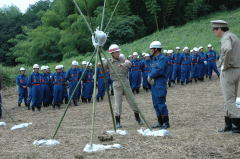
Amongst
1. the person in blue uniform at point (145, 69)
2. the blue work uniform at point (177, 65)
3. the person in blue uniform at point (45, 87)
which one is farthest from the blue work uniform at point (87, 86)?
the blue work uniform at point (177, 65)

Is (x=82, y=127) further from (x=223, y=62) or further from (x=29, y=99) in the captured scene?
(x=29, y=99)

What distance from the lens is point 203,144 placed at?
20.2 ft

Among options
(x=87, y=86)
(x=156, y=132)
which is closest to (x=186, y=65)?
(x=87, y=86)

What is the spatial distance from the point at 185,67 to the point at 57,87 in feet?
24.4

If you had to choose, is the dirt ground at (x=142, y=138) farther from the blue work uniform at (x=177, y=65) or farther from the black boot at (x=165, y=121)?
the blue work uniform at (x=177, y=65)

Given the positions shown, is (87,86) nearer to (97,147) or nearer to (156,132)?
(156,132)

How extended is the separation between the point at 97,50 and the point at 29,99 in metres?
8.85

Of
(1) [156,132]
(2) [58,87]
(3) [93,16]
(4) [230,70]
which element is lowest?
(1) [156,132]

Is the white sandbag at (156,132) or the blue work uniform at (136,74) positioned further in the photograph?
the blue work uniform at (136,74)

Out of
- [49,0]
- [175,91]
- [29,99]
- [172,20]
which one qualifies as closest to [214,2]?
[172,20]

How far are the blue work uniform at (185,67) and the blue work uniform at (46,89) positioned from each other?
292 inches

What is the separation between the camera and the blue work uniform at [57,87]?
14.7 m

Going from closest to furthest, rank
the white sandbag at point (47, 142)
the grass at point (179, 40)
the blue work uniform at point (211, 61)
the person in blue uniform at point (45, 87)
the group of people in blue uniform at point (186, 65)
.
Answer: the white sandbag at point (47, 142) → the person in blue uniform at point (45, 87) → the group of people in blue uniform at point (186, 65) → the blue work uniform at point (211, 61) → the grass at point (179, 40)

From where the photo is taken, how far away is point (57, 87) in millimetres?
14828
